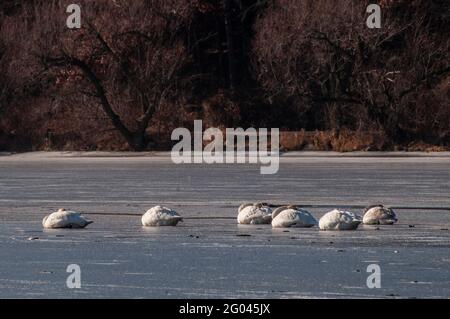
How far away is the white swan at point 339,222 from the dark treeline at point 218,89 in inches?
810

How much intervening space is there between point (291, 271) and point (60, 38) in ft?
95.0

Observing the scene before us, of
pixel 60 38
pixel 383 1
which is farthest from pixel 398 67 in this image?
pixel 60 38

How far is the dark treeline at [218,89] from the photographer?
39.4 metres

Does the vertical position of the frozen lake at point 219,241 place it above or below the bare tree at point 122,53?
below

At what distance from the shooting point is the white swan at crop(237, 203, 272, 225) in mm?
18688

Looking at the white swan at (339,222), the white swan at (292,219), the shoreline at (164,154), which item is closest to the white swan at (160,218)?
the white swan at (292,219)

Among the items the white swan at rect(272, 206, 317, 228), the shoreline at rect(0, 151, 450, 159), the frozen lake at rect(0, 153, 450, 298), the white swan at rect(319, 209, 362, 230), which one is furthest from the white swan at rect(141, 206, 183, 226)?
the shoreline at rect(0, 151, 450, 159)

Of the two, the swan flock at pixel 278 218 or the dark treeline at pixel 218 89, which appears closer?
the swan flock at pixel 278 218

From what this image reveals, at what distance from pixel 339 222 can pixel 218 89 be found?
90.1 feet

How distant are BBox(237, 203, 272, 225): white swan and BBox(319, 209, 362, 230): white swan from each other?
122cm

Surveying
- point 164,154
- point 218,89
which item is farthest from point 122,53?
point 164,154

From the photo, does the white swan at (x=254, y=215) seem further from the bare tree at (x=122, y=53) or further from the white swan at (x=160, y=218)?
the bare tree at (x=122, y=53)

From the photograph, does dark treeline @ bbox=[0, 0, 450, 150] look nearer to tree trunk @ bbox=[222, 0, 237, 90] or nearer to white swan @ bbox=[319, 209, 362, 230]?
tree trunk @ bbox=[222, 0, 237, 90]
